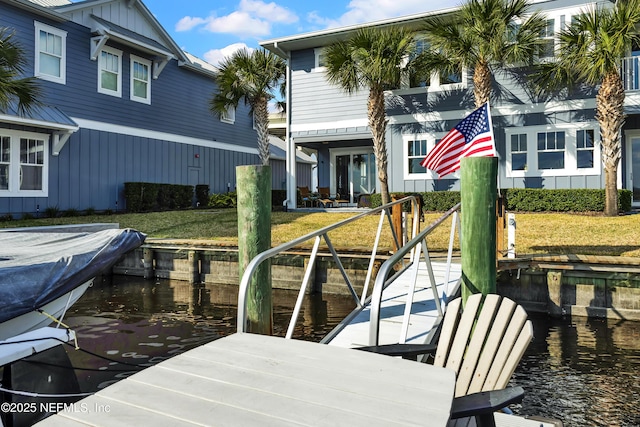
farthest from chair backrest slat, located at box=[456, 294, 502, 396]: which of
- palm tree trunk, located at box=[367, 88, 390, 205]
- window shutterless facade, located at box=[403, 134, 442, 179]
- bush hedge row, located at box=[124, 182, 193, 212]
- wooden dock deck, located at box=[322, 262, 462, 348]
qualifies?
bush hedge row, located at box=[124, 182, 193, 212]

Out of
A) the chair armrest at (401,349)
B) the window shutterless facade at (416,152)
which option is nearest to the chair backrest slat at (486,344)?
the chair armrest at (401,349)

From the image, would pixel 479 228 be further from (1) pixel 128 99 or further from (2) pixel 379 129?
(1) pixel 128 99

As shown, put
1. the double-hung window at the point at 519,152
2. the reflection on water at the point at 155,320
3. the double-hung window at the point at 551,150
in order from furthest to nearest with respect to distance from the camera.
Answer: the double-hung window at the point at 519,152
the double-hung window at the point at 551,150
the reflection on water at the point at 155,320

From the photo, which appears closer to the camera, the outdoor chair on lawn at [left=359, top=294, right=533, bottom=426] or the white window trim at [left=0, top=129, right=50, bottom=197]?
the outdoor chair on lawn at [left=359, top=294, right=533, bottom=426]

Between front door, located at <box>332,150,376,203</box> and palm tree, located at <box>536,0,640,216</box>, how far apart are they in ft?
26.4

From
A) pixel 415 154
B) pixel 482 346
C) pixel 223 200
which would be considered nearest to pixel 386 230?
pixel 415 154

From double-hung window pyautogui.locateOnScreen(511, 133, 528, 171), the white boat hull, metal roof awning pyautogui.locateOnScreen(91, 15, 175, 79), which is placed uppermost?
metal roof awning pyautogui.locateOnScreen(91, 15, 175, 79)

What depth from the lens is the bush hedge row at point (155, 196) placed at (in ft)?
60.5

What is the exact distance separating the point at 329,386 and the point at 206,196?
2146cm

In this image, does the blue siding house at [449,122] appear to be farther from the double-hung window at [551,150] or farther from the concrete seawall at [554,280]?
the concrete seawall at [554,280]

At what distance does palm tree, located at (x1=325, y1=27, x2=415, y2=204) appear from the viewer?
14.0 meters

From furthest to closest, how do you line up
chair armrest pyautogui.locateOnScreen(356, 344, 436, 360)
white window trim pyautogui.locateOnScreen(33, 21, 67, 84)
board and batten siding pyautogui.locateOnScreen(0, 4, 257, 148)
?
board and batten siding pyautogui.locateOnScreen(0, 4, 257, 148) → white window trim pyautogui.locateOnScreen(33, 21, 67, 84) → chair armrest pyautogui.locateOnScreen(356, 344, 436, 360)

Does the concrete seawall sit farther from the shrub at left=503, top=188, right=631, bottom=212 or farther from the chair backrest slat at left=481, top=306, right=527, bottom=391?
the shrub at left=503, top=188, right=631, bottom=212

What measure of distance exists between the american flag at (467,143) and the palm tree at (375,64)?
5794 millimetres
